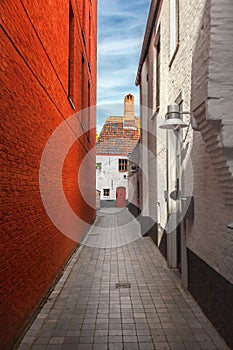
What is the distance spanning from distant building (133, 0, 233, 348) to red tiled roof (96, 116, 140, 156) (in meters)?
21.5

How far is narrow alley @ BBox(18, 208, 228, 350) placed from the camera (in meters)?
3.90

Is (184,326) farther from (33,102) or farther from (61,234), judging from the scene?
(33,102)

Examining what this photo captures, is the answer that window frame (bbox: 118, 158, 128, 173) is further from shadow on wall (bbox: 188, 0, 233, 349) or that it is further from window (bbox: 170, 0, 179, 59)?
shadow on wall (bbox: 188, 0, 233, 349)

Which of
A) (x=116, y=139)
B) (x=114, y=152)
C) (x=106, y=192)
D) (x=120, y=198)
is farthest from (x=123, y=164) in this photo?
(x=120, y=198)

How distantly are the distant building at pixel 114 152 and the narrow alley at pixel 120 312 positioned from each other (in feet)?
72.7

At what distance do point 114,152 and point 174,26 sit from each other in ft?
76.6

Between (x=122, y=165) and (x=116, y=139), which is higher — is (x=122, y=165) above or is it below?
below

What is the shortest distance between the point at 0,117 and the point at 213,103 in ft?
7.95

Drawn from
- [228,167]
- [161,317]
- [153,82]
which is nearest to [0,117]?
[228,167]

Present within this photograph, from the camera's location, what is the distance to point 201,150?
482cm

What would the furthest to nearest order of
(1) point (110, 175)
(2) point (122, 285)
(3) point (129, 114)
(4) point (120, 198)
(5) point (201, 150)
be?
(1) point (110, 175), (3) point (129, 114), (4) point (120, 198), (2) point (122, 285), (5) point (201, 150)

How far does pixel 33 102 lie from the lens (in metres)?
4.37

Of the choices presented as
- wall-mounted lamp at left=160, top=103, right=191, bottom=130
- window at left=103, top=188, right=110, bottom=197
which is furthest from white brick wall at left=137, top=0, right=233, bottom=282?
window at left=103, top=188, right=110, bottom=197

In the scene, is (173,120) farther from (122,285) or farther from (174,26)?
(122,285)
